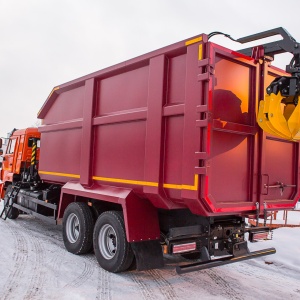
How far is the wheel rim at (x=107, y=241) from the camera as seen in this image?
17.3 feet

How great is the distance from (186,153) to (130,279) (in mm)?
2103

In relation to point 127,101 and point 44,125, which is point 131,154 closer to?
point 127,101

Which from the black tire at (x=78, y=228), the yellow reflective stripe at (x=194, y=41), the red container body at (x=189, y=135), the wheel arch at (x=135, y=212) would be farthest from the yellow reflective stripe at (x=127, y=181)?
the yellow reflective stripe at (x=194, y=41)

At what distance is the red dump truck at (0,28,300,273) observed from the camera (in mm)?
4199

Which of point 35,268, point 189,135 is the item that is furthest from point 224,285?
point 35,268

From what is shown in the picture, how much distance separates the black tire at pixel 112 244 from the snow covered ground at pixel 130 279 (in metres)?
0.17

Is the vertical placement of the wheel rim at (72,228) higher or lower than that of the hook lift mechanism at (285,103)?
lower

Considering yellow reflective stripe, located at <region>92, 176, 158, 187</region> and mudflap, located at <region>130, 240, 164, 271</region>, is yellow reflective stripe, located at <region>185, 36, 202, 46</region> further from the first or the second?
mudflap, located at <region>130, 240, 164, 271</region>

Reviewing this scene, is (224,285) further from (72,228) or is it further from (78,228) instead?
(72,228)

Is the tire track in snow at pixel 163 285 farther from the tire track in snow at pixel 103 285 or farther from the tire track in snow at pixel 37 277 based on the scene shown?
the tire track in snow at pixel 37 277

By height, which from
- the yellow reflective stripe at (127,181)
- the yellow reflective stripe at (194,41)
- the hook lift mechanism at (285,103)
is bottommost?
the yellow reflective stripe at (127,181)

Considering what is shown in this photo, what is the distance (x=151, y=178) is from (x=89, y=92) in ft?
7.42

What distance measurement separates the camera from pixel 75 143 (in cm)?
646

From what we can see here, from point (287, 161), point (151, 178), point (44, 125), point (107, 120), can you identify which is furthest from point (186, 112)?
point (44, 125)
